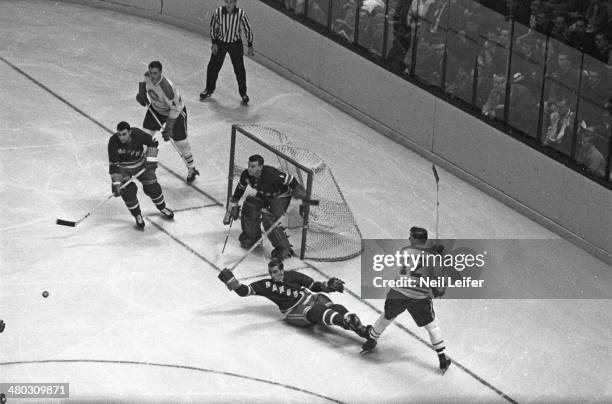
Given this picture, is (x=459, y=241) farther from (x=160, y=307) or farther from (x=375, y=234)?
(x=160, y=307)

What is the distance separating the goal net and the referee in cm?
269

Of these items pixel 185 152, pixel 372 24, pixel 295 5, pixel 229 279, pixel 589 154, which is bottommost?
pixel 229 279

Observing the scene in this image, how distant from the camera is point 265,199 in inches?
546

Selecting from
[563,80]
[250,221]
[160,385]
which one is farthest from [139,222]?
[563,80]

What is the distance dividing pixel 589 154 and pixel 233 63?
15.6ft

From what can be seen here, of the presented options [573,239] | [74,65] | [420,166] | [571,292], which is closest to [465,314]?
[571,292]

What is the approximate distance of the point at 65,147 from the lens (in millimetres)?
15914

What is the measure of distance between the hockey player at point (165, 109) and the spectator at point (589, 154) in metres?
4.24

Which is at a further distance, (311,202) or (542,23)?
(542,23)

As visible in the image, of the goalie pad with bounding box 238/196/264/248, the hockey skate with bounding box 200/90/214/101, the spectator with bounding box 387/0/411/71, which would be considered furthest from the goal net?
the hockey skate with bounding box 200/90/214/101

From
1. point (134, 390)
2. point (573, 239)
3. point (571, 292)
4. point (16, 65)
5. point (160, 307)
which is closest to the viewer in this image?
point (134, 390)

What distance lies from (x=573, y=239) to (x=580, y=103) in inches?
58.4

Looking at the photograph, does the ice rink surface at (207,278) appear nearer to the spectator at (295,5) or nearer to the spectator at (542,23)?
the spectator at (295,5)

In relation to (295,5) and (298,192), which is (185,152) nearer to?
(298,192)
